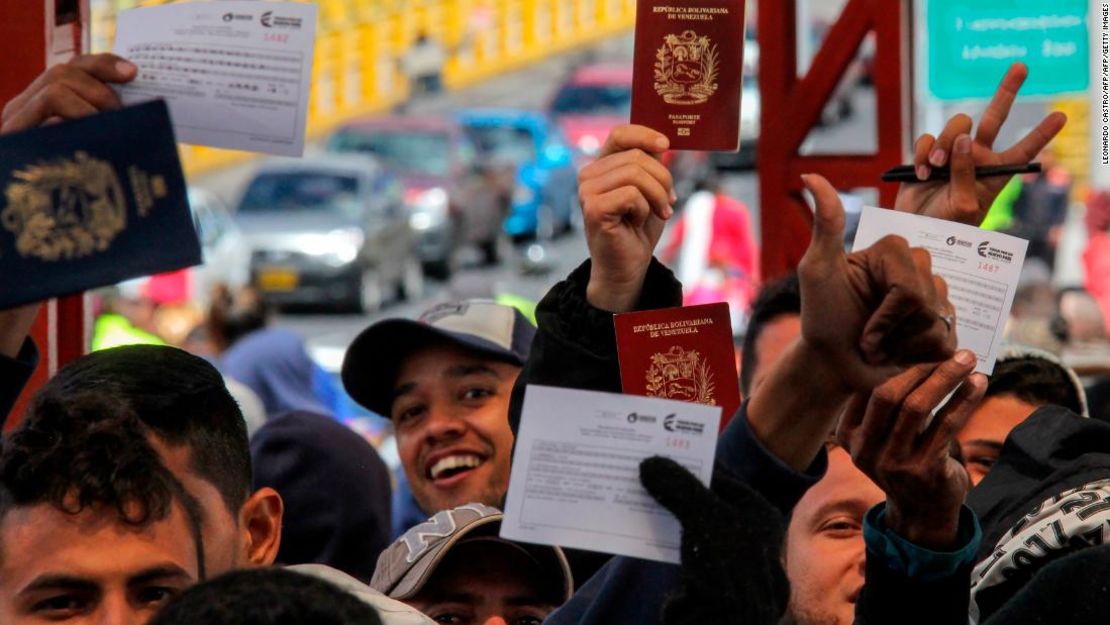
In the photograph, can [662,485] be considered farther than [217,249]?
No

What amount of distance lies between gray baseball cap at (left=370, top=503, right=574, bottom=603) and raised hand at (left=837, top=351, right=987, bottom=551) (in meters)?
0.93

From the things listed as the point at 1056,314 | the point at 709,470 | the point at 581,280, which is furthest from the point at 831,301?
the point at 1056,314

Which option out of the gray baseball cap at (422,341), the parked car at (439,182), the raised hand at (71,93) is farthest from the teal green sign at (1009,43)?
the parked car at (439,182)

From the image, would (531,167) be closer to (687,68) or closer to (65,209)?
(65,209)

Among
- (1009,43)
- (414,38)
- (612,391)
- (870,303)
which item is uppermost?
(414,38)

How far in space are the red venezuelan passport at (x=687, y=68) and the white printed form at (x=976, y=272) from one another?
11.3 inches

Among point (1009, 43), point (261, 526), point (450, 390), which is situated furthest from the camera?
point (1009, 43)

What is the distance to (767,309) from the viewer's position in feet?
14.4

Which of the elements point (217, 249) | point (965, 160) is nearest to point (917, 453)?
point (965, 160)

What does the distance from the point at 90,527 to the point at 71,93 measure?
951 millimetres

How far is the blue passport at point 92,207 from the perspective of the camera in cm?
312

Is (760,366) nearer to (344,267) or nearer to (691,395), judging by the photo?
(691,395)

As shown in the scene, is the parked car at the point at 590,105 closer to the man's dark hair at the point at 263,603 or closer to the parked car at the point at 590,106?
the parked car at the point at 590,106

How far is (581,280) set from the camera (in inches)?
105
